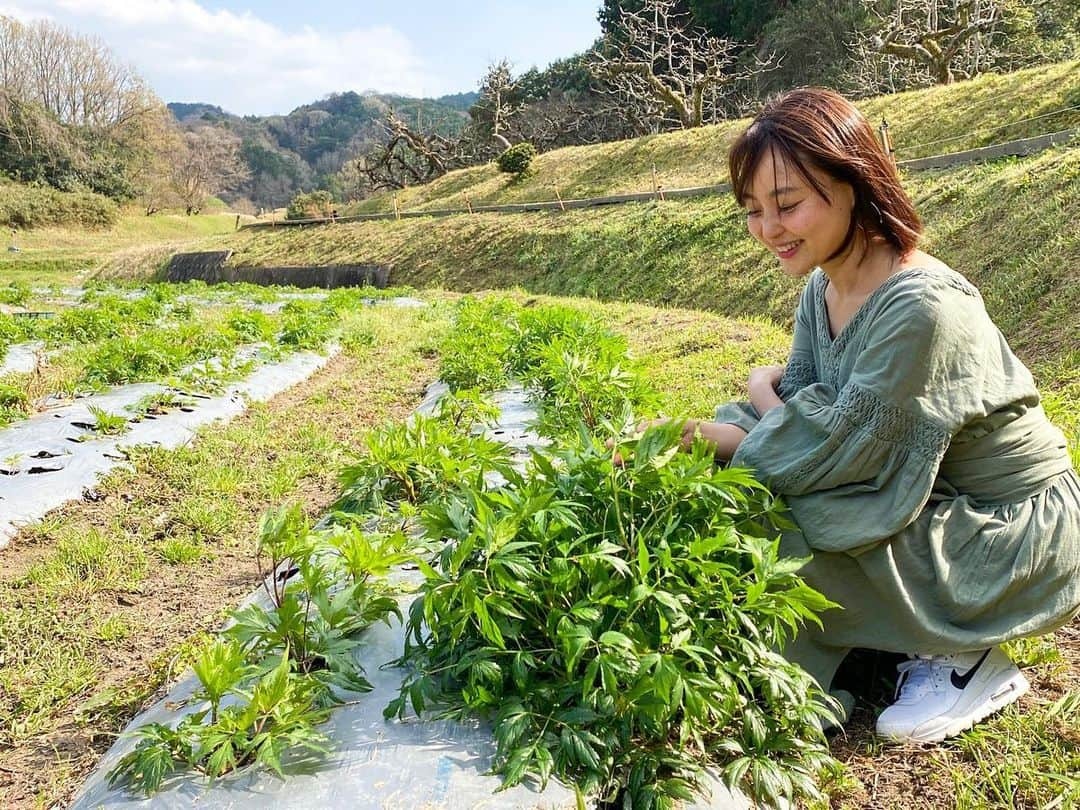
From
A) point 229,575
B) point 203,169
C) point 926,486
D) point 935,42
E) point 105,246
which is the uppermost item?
point 203,169

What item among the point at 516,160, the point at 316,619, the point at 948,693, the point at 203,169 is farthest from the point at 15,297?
the point at 203,169

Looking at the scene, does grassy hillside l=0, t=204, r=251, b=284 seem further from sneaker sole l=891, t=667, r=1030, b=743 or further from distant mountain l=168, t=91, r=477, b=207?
sneaker sole l=891, t=667, r=1030, b=743

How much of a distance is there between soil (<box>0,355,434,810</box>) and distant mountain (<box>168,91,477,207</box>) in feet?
197

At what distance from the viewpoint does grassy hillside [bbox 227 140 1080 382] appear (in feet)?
22.7

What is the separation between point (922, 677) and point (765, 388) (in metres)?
0.94

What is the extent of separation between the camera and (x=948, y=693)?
6.45ft

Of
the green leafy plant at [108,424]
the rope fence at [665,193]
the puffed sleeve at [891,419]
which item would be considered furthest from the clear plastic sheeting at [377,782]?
the rope fence at [665,193]

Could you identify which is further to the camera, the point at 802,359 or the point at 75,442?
the point at 75,442

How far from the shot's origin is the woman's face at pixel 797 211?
1918 mm

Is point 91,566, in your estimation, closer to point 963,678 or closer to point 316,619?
point 316,619

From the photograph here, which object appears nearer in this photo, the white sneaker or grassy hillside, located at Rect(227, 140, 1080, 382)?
the white sneaker

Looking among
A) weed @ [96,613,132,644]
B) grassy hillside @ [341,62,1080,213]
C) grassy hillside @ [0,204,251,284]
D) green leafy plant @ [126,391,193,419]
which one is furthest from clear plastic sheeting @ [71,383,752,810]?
grassy hillside @ [0,204,251,284]

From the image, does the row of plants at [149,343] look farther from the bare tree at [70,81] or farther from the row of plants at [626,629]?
the bare tree at [70,81]

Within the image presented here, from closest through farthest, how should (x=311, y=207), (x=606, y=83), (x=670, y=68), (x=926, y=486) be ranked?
(x=926, y=486)
(x=670, y=68)
(x=311, y=207)
(x=606, y=83)
